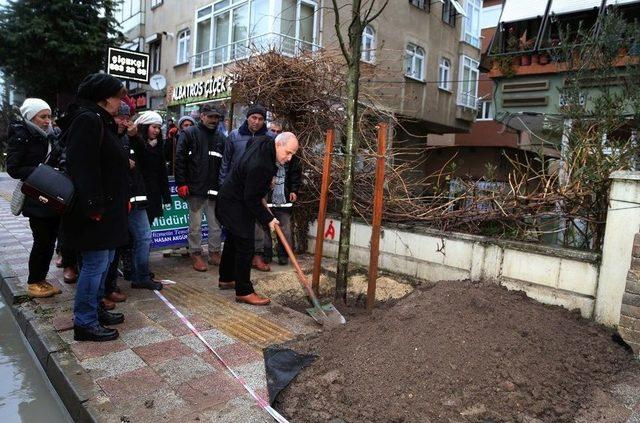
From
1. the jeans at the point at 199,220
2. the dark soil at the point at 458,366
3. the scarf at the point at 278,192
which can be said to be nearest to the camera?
the dark soil at the point at 458,366

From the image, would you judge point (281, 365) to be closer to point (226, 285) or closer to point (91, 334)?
point (91, 334)

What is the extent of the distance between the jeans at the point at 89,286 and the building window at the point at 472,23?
21.5m

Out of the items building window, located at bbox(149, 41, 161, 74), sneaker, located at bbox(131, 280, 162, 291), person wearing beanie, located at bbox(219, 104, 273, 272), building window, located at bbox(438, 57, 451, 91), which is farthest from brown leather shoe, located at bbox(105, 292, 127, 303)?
building window, located at bbox(149, 41, 161, 74)

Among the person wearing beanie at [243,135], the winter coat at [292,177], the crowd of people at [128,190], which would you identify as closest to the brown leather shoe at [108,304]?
the crowd of people at [128,190]

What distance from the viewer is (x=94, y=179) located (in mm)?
3355

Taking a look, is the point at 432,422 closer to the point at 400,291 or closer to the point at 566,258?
the point at 566,258

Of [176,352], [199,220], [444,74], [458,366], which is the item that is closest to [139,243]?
[199,220]

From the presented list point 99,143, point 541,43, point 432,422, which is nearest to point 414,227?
point 432,422

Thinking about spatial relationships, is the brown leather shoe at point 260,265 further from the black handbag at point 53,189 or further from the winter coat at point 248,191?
the black handbag at point 53,189

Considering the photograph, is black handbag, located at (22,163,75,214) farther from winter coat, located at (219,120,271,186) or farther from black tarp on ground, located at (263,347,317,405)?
winter coat, located at (219,120,271,186)

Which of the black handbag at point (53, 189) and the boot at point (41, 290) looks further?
the boot at point (41, 290)

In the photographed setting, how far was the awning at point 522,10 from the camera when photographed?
1067cm

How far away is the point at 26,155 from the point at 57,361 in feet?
6.94

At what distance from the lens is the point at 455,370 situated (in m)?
2.92
